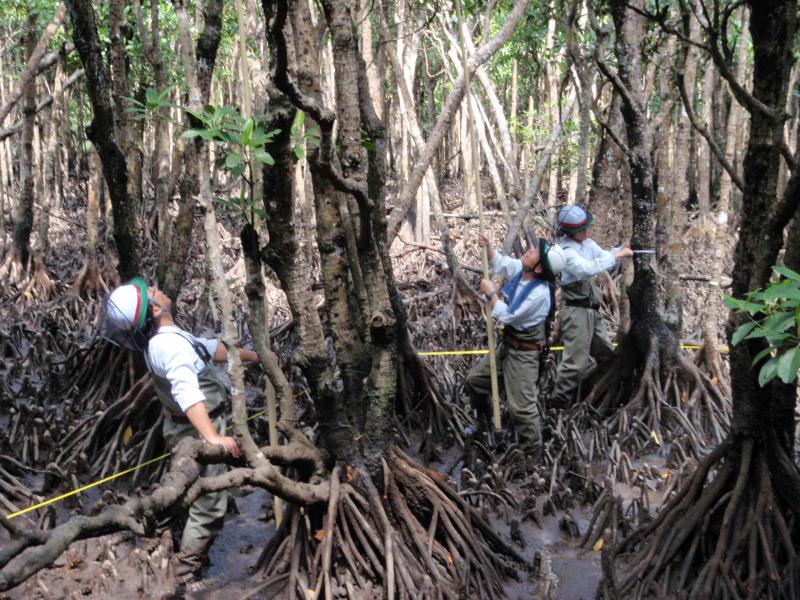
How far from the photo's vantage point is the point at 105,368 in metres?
6.02

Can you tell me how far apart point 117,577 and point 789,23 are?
3647mm

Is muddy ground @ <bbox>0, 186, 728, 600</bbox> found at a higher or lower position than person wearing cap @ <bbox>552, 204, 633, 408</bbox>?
lower

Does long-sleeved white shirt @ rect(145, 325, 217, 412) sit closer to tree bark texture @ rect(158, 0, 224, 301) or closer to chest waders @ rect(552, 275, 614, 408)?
tree bark texture @ rect(158, 0, 224, 301)

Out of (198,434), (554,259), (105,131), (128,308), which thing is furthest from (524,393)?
(105,131)

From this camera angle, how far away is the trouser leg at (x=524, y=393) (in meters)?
5.05

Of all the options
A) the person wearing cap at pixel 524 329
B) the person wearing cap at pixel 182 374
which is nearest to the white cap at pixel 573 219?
the person wearing cap at pixel 524 329

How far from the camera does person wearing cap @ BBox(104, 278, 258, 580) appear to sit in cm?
347

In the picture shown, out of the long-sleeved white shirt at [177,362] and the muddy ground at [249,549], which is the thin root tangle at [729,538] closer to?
the muddy ground at [249,549]

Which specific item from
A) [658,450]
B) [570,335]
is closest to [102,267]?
[570,335]

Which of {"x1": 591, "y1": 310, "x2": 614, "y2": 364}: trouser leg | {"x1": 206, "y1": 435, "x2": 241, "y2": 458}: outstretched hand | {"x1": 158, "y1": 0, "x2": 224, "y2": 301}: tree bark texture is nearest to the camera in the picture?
{"x1": 206, "y1": 435, "x2": 241, "y2": 458}: outstretched hand

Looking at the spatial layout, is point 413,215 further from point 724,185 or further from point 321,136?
point 321,136

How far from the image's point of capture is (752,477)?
338 cm

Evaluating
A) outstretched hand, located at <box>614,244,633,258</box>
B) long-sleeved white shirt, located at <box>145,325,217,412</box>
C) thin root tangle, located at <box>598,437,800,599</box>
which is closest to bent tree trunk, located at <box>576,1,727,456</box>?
outstretched hand, located at <box>614,244,633,258</box>

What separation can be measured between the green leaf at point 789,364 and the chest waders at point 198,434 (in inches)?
105
